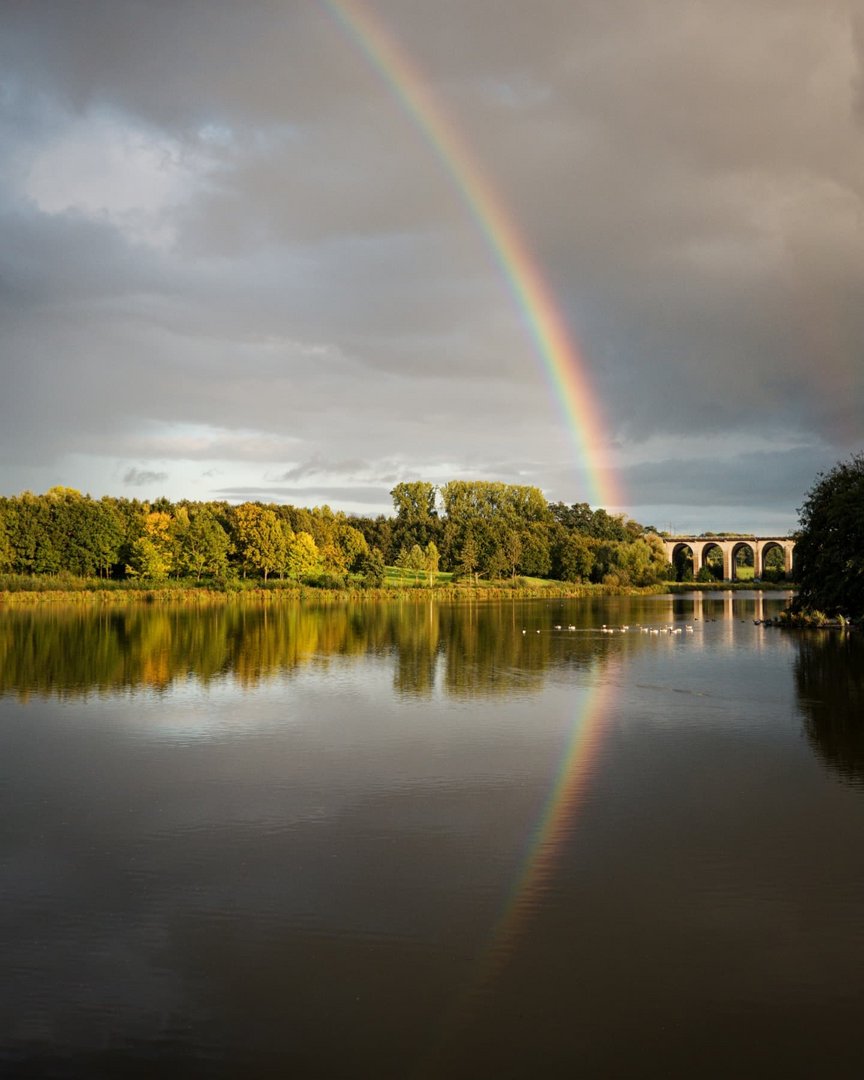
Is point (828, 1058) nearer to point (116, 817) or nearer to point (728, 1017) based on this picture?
point (728, 1017)

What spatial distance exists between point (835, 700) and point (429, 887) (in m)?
17.4

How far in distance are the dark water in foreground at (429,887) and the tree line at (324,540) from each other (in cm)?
6455

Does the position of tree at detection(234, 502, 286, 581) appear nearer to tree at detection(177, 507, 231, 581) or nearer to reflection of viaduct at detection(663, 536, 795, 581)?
tree at detection(177, 507, 231, 581)

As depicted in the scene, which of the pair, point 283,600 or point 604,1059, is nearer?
point 604,1059

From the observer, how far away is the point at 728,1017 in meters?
7.76

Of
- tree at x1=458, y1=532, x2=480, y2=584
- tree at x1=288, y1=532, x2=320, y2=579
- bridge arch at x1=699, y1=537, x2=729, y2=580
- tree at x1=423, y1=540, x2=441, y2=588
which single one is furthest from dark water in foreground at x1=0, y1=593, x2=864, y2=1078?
bridge arch at x1=699, y1=537, x2=729, y2=580

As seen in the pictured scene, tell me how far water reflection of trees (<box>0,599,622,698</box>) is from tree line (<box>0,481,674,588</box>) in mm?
21863

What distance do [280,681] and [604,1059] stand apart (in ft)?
70.4

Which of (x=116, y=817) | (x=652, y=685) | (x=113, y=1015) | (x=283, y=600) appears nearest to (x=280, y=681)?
(x=652, y=685)

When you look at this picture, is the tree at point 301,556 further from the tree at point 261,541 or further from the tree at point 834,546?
the tree at point 834,546

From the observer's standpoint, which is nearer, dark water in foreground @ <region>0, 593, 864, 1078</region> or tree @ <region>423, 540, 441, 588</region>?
dark water in foreground @ <region>0, 593, 864, 1078</region>

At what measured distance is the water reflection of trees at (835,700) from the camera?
1767cm

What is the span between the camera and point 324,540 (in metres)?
108

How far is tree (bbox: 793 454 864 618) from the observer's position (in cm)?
4172
